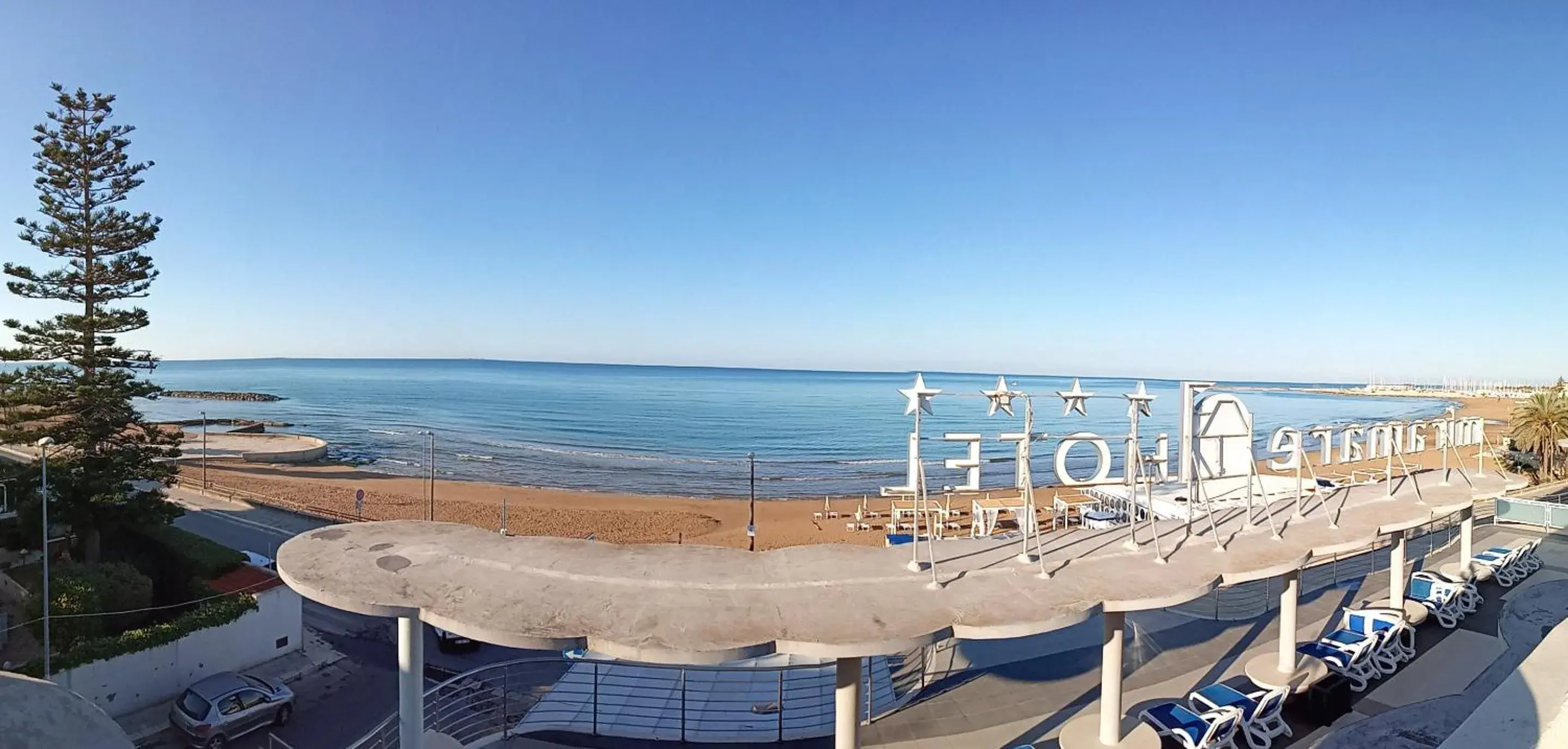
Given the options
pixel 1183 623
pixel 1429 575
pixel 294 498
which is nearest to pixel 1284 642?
pixel 1183 623

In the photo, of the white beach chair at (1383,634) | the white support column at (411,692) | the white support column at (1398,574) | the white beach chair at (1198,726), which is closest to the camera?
the white support column at (411,692)

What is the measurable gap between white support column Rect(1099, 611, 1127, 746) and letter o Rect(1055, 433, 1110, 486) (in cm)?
127

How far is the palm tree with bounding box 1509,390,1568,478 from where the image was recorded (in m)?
22.0

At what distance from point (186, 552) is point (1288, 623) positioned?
17952 millimetres

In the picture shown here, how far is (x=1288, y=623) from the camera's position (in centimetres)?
706

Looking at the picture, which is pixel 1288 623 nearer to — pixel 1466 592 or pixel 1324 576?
pixel 1466 592

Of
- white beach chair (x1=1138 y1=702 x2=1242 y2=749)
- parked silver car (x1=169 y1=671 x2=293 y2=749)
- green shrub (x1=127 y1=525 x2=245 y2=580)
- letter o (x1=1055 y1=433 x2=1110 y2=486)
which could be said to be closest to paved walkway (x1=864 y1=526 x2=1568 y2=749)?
white beach chair (x1=1138 y1=702 x2=1242 y2=749)

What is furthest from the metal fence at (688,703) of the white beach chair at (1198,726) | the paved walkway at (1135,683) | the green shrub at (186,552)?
the green shrub at (186,552)

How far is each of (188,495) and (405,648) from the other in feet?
92.1

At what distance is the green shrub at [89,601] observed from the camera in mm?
9859

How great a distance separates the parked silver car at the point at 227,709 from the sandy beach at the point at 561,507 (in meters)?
10.8

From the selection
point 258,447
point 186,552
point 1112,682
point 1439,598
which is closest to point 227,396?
point 258,447

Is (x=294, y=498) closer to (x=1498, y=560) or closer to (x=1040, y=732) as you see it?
(x=1040, y=732)

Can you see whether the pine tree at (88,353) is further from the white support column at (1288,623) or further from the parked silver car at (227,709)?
the white support column at (1288,623)
